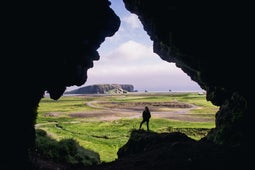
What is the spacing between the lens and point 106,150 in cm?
4584

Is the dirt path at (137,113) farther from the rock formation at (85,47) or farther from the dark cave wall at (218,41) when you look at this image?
the rock formation at (85,47)

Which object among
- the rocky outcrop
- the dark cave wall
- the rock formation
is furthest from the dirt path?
the rocky outcrop

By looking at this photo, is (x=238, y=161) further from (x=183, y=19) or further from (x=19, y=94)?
(x=19, y=94)

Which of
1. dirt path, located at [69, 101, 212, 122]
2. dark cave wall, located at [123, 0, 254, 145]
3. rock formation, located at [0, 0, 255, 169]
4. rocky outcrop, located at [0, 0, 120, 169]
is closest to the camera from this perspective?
rocky outcrop, located at [0, 0, 120, 169]

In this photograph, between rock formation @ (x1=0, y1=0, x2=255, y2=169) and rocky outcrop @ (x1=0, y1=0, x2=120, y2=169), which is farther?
rock formation @ (x1=0, y1=0, x2=255, y2=169)

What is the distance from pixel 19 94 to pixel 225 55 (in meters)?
15.7

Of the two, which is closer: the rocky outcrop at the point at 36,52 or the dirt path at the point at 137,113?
the rocky outcrop at the point at 36,52

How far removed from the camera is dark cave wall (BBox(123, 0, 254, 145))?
22.5 m

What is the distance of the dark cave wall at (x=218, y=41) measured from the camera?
22531mm

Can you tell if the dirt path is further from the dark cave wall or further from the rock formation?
the rock formation

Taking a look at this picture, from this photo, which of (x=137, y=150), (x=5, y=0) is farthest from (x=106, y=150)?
(x=5, y=0)

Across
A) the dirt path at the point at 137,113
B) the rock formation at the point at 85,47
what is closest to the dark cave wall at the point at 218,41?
the rock formation at the point at 85,47

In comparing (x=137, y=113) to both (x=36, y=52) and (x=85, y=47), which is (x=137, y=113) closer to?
(x=85, y=47)

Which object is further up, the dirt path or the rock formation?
the rock formation
